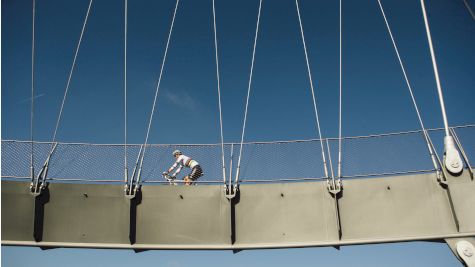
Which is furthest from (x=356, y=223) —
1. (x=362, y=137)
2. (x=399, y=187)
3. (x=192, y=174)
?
(x=192, y=174)

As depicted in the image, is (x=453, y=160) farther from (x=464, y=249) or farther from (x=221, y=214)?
(x=221, y=214)

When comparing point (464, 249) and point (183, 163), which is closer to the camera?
point (464, 249)

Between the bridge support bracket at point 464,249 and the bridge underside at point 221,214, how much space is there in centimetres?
77

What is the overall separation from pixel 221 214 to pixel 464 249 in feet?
20.3

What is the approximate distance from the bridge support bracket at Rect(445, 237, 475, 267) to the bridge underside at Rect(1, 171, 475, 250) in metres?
0.77

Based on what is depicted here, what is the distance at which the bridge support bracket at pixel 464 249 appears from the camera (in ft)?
30.6

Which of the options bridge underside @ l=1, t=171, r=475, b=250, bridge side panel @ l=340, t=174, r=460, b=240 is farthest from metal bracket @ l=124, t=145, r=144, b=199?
bridge side panel @ l=340, t=174, r=460, b=240

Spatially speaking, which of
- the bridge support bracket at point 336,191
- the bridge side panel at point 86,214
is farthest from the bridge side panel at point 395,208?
the bridge side panel at point 86,214

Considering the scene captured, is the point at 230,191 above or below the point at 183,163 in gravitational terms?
below

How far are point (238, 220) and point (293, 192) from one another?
5.71ft

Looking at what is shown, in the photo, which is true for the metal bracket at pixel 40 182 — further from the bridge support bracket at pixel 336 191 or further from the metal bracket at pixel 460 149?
the metal bracket at pixel 460 149

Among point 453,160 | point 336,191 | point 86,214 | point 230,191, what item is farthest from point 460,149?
point 86,214

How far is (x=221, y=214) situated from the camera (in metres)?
11.0

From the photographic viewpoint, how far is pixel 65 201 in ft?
36.0
